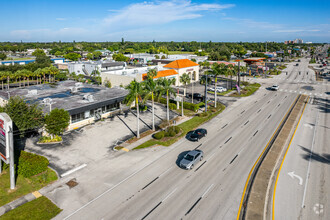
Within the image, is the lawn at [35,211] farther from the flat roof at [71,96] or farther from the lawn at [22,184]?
the flat roof at [71,96]

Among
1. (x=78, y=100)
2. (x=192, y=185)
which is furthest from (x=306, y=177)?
(x=78, y=100)

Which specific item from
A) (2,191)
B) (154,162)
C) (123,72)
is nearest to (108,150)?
(154,162)

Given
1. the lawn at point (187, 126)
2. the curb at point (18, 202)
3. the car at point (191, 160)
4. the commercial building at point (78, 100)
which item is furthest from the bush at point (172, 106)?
the curb at point (18, 202)

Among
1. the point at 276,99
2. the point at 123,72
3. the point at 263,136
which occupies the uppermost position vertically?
the point at 123,72

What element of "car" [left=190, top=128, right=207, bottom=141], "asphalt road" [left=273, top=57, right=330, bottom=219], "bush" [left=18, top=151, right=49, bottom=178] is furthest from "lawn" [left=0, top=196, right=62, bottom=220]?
"car" [left=190, top=128, right=207, bottom=141]

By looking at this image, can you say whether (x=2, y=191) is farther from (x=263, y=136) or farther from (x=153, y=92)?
(x=263, y=136)

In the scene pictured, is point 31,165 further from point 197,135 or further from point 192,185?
point 197,135
